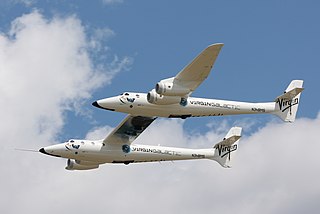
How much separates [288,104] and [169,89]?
1549 centimetres

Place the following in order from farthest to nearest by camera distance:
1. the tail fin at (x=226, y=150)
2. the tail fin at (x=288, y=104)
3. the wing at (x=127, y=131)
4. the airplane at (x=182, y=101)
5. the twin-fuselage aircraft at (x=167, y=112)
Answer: the tail fin at (x=226, y=150)
the wing at (x=127, y=131)
the tail fin at (x=288, y=104)
the twin-fuselage aircraft at (x=167, y=112)
the airplane at (x=182, y=101)

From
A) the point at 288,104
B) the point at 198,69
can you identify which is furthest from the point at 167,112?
the point at 288,104

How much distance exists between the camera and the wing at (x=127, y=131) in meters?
103

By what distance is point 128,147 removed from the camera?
342 feet

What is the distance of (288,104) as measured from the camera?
10138cm

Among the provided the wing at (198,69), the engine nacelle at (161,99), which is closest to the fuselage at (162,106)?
the engine nacelle at (161,99)

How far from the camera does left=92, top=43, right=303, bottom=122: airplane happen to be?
90.2 m

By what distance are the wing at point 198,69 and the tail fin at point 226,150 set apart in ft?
64.5

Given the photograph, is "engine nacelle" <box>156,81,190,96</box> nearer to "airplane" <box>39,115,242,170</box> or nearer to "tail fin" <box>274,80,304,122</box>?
"airplane" <box>39,115,242,170</box>

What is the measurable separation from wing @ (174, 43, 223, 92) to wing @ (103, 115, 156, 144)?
11868mm

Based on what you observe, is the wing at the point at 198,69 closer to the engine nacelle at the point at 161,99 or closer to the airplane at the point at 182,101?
the airplane at the point at 182,101

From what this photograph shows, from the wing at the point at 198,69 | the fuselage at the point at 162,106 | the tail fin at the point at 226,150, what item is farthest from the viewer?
the tail fin at the point at 226,150

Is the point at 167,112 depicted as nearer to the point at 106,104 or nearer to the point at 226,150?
the point at 106,104

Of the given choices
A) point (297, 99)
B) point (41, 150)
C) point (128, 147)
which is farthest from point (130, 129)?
point (297, 99)
